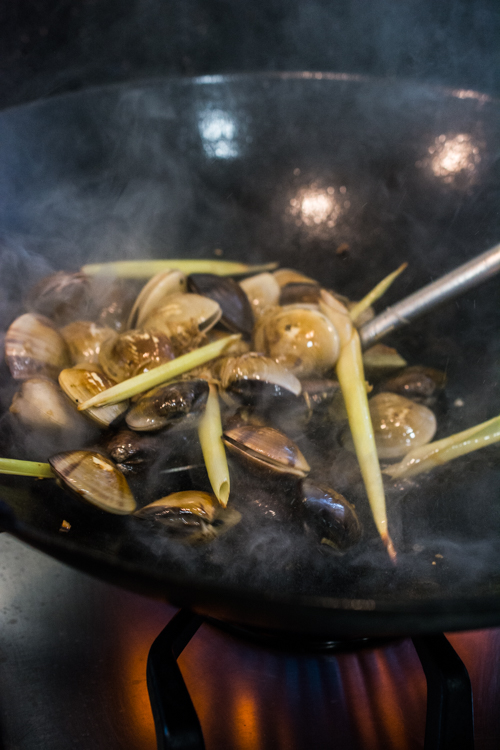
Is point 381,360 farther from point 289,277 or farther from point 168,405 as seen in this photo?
point 168,405

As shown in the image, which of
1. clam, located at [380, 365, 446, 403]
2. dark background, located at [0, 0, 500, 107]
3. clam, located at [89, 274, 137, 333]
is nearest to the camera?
clam, located at [380, 365, 446, 403]

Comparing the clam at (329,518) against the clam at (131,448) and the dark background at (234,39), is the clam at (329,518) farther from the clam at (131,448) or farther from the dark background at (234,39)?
the dark background at (234,39)

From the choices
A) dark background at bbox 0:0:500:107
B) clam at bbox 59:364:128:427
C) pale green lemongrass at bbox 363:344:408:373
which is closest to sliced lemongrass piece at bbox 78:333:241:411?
clam at bbox 59:364:128:427

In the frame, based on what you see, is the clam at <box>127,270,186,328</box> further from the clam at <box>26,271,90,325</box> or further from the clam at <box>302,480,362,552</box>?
the clam at <box>302,480,362,552</box>

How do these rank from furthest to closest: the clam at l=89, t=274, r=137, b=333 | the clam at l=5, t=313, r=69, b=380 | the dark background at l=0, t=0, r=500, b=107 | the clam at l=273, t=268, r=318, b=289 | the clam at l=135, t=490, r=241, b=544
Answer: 1. the dark background at l=0, t=0, r=500, b=107
2. the clam at l=273, t=268, r=318, b=289
3. the clam at l=89, t=274, r=137, b=333
4. the clam at l=5, t=313, r=69, b=380
5. the clam at l=135, t=490, r=241, b=544

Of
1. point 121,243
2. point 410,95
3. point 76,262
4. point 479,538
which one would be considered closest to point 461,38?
point 410,95

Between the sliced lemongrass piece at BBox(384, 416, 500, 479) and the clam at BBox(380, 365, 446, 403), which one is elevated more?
the clam at BBox(380, 365, 446, 403)
